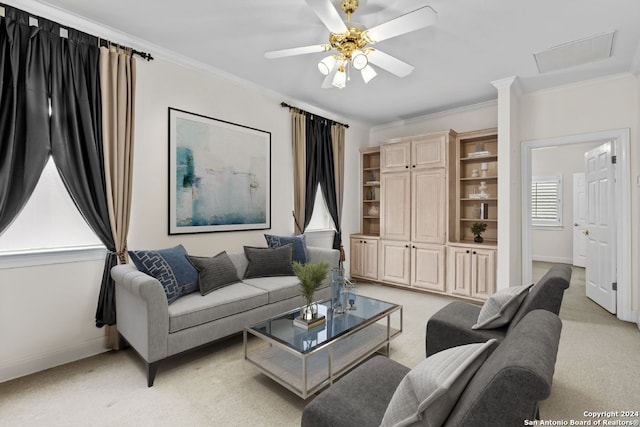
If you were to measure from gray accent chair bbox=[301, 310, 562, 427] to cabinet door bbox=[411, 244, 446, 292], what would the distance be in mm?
3133

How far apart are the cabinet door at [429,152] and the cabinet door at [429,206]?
4.1 inches

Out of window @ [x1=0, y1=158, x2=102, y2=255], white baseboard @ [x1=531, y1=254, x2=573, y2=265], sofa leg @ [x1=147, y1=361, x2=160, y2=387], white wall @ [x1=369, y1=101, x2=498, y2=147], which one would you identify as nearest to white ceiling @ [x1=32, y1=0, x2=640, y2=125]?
white wall @ [x1=369, y1=101, x2=498, y2=147]

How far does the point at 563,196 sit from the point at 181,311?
8.02 metres

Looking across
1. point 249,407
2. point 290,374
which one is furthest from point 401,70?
point 249,407

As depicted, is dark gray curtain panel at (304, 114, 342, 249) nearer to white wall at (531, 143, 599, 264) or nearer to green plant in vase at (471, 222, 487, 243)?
green plant in vase at (471, 222, 487, 243)

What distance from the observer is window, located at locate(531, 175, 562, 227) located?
696 centimetres

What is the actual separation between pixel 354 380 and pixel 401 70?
2.27 metres

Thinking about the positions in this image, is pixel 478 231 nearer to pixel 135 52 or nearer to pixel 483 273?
pixel 483 273

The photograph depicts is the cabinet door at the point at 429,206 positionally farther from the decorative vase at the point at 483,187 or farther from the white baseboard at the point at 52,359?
the white baseboard at the point at 52,359

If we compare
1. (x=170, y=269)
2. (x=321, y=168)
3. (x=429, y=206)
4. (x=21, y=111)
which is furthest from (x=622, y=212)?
(x=21, y=111)

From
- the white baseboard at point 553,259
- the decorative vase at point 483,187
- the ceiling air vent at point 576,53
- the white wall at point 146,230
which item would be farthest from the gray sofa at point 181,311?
the white baseboard at point 553,259

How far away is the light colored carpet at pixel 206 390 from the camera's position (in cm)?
188

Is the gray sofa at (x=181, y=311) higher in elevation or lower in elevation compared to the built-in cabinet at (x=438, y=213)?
lower

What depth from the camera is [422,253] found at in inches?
181
